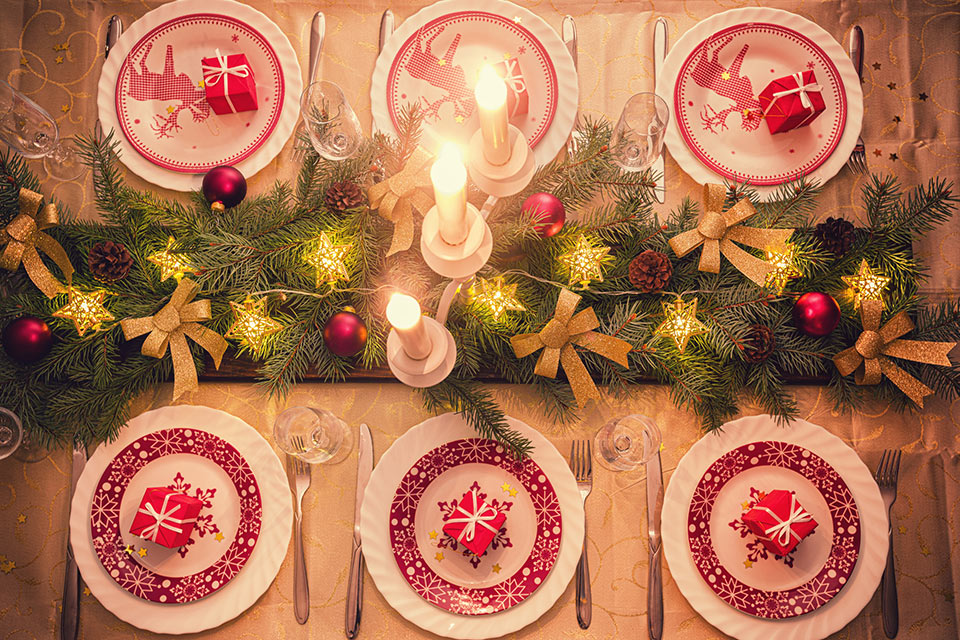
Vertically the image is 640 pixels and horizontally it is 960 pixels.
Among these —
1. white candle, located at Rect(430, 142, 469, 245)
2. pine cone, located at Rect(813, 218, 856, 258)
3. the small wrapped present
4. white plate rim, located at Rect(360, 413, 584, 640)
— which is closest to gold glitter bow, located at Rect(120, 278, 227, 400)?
white plate rim, located at Rect(360, 413, 584, 640)

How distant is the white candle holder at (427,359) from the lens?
0.93 meters

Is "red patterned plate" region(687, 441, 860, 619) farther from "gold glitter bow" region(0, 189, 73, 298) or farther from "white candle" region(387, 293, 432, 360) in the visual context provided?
"gold glitter bow" region(0, 189, 73, 298)

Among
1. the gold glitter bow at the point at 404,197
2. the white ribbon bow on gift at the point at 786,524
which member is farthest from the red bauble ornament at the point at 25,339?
the white ribbon bow on gift at the point at 786,524

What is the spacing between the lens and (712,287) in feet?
4.01

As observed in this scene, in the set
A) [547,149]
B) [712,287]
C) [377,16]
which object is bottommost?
[712,287]

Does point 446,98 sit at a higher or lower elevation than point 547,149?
higher

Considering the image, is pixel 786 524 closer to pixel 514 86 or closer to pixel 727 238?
pixel 727 238

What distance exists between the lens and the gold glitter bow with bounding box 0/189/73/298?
1.18m

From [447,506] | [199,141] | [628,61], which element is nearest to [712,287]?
[628,61]

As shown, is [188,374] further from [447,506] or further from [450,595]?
[450,595]

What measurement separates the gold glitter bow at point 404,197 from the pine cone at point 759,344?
2.31ft

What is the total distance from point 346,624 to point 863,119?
5.43ft

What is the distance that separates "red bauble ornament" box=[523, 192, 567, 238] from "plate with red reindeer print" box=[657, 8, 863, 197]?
39 centimetres

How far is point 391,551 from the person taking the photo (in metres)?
1.23
